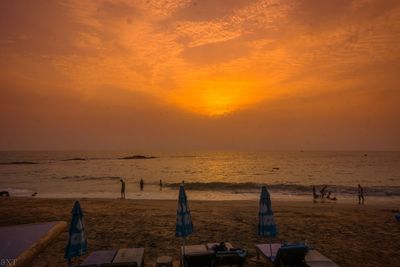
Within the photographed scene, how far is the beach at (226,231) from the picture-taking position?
426 inches

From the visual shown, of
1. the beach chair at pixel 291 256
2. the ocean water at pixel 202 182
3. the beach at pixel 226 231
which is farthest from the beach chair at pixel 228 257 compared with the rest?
the ocean water at pixel 202 182

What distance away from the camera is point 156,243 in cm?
1221

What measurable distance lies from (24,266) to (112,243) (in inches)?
148

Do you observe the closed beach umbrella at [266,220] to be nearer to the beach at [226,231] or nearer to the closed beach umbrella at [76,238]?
the beach at [226,231]

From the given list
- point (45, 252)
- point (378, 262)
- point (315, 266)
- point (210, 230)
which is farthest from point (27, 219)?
point (378, 262)

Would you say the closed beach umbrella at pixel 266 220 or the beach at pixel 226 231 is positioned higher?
the closed beach umbrella at pixel 266 220

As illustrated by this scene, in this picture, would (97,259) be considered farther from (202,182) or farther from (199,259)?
(202,182)

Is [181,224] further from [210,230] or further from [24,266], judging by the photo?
[210,230]

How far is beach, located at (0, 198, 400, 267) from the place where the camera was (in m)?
10.8

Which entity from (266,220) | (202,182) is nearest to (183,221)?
(266,220)

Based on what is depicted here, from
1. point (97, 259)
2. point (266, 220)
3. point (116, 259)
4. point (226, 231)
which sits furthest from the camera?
point (226, 231)

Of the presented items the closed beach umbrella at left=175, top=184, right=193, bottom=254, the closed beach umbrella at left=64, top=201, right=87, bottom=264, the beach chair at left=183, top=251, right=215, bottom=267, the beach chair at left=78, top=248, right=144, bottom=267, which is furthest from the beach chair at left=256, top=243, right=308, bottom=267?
the closed beach umbrella at left=64, top=201, right=87, bottom=264

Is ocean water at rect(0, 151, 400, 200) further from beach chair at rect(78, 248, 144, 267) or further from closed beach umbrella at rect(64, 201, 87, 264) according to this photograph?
closed beach umbrella at rect(64, 201, 87, 264)

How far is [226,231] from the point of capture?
14.2m
